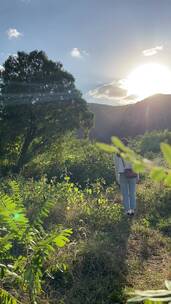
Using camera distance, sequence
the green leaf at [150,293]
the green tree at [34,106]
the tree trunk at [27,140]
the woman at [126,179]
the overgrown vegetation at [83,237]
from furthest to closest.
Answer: the tree trunk at [27,140] → the green tree at [34,106] → the woman at [126,179] → the overgrown vegetation at [83,237] → the green leaf at [150,293]

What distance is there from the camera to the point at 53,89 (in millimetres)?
19000

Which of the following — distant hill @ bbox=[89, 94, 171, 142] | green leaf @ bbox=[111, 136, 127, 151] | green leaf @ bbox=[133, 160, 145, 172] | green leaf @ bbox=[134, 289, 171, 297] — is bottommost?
distant hill @ bbox=[89, 94, 171, 142]

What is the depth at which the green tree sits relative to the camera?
59.8ft

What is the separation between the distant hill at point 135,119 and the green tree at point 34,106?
45.9 m

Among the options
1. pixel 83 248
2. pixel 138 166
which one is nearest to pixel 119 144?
pixel 138 166

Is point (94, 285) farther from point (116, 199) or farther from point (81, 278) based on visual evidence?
point (116, 199)

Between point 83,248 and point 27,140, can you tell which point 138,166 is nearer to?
point 83,248

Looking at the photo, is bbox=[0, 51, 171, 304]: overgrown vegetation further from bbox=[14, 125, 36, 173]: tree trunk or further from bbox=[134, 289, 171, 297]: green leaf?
bbox=[14, 125, 36, 173]: tree trunk

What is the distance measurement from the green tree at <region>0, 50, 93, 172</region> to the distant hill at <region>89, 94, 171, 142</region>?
1806 inches

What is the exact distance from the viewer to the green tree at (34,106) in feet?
59.8

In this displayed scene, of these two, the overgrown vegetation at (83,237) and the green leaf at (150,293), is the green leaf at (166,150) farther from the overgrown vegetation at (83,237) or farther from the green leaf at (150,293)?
the green leaf at (150,293)

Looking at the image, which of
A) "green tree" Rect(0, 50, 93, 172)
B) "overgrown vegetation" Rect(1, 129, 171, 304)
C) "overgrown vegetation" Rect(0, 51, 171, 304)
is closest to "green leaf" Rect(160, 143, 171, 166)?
"overgrown vegetation" Rect(0, 51, 171, 304)

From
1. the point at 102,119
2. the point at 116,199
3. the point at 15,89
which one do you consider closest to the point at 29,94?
the point at 15,89

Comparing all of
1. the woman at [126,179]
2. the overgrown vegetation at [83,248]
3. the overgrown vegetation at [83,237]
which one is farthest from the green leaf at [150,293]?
the woman at [126,179]
